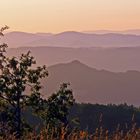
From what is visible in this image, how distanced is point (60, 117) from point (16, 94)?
301 centimetres

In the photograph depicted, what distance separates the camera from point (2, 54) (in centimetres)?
2642

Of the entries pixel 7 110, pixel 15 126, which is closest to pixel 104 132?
pixel 15 126

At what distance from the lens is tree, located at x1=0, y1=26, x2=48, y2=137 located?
26078mm

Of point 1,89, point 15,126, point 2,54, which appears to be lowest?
point 15,126

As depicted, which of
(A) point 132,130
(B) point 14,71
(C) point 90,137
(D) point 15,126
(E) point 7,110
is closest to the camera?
(C) point 90,137

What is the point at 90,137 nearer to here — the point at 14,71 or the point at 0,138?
the point at 0,138

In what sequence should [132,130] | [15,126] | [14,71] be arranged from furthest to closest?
[14,71] → [15,126] → [132,130]

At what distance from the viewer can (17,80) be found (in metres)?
27.0

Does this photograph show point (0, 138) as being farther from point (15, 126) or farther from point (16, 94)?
point (16, 94)

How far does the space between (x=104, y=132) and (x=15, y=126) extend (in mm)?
15718

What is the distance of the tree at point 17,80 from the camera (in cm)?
2608

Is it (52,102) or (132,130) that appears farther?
(52,102)

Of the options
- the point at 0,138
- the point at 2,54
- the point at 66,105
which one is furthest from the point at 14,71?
the point at 0,138

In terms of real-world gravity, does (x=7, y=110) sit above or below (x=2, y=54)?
below
